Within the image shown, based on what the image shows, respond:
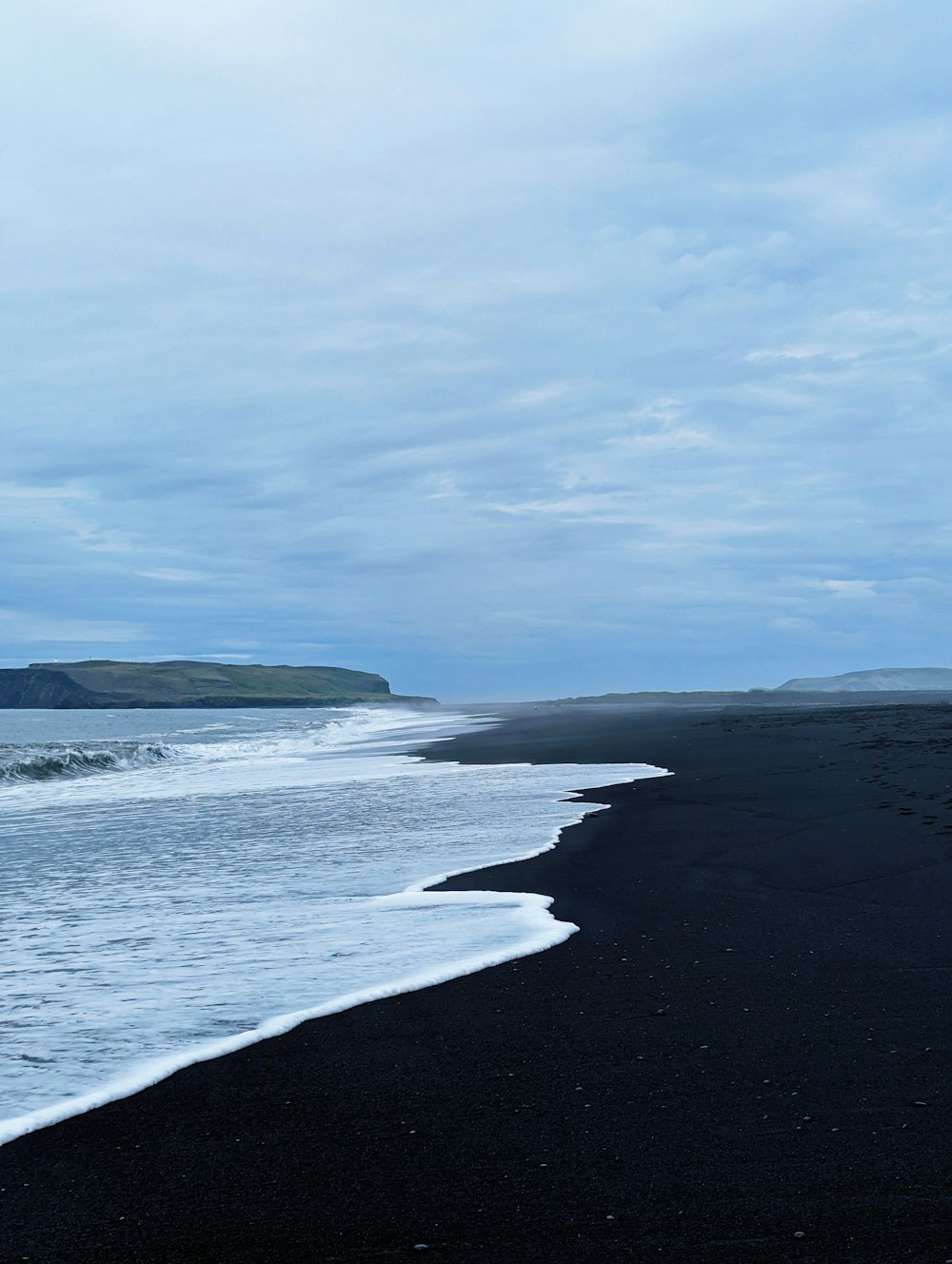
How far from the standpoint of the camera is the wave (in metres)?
21.7

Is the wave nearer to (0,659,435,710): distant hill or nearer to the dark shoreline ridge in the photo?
the dark shoreline ridge

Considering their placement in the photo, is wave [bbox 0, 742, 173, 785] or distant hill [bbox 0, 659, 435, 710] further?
distant hill [bbox 0, 659, 435, 710]

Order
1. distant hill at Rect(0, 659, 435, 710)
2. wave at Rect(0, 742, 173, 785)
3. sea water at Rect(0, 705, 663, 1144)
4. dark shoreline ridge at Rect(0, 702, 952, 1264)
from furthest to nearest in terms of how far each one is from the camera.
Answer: distant hill at Rect(0, 659, 435, 710) < wave at Rect(0, 742, 173, 785) < sea water at Rect(0, 705, 663, 1144) < dark shoreline ridge at Rect(0, 702, 952, 1264)

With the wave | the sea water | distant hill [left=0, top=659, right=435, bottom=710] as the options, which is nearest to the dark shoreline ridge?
the sea water

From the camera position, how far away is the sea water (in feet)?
14.2

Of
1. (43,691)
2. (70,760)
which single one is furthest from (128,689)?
(70,760)

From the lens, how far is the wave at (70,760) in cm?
2172

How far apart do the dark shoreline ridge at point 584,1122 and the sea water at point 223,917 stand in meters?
0.32

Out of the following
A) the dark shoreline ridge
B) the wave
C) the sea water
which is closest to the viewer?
the dark shoreline ridge

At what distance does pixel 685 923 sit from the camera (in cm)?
604

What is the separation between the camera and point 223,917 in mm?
6812

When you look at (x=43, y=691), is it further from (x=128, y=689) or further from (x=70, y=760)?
(x=70, y=760)

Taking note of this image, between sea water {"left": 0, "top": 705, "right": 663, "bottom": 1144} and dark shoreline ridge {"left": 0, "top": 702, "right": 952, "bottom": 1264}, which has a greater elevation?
dark shoreline ridge {"left": 0, "top": 702, "right": 952, "bottom": 1264}

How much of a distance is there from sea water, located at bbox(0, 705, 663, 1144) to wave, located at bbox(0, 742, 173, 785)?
6.09 meters
